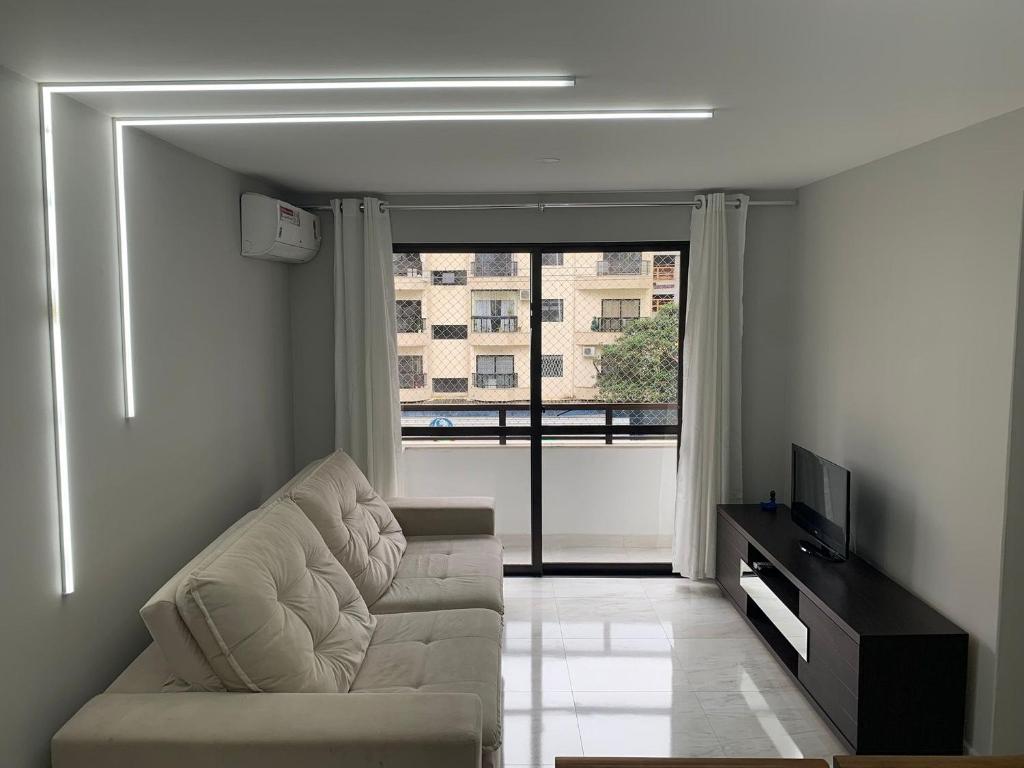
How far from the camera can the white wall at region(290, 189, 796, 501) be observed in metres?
5.21

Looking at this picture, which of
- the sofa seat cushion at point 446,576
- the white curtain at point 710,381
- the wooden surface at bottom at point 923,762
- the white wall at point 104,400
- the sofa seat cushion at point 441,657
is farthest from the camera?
the white curtain at point 710,381

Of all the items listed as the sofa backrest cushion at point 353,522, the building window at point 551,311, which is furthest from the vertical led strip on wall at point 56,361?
the building window at point 551,311

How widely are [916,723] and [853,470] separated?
1.41m

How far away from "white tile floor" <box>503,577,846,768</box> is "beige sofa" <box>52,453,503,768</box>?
51 cm

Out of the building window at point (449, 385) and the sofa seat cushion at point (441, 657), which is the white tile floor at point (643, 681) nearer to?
the sofa seat cushion at point (441, 657)

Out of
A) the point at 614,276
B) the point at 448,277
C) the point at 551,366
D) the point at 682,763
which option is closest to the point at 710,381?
the point at 614,276

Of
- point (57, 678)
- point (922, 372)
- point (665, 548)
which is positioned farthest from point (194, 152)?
point (665, 548)

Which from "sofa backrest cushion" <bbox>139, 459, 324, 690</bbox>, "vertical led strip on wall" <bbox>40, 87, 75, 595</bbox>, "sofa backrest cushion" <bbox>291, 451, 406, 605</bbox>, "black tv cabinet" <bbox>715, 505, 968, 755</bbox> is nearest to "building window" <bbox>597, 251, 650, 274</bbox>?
"sofa backrest cushion" <bbox>291, 451, 406, 605</bbox>

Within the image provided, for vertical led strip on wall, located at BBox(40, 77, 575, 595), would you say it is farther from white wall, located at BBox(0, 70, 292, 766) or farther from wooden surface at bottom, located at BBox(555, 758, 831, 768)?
wooden surface at bottom, located at BBox(555, 758, 831, 768)

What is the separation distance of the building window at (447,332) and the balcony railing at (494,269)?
1.22 ft

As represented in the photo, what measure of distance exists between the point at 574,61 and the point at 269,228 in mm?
2476

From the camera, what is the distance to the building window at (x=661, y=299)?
5.36m

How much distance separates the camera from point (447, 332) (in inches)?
212

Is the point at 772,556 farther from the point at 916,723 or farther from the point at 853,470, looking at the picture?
the point at 916,723
